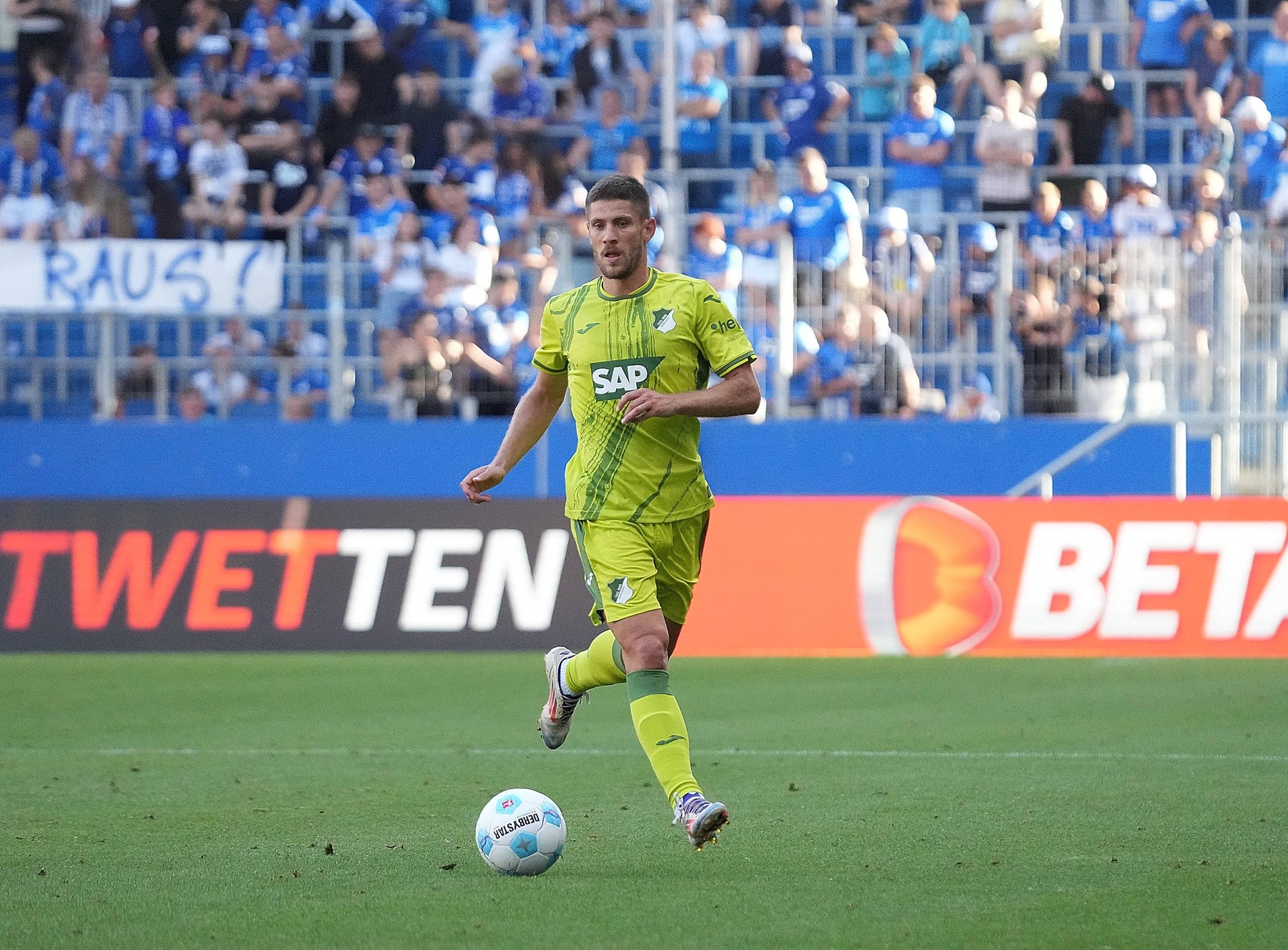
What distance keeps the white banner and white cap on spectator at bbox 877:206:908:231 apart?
4.93 metres

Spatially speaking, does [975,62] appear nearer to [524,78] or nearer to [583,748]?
[524,78]

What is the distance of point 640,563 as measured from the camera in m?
6.01

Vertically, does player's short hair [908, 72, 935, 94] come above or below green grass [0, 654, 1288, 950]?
above

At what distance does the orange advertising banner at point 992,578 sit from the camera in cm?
1336

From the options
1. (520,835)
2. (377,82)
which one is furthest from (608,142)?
(520,835)

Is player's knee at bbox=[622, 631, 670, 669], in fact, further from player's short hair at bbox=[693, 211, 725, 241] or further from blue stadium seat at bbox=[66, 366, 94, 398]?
blue stadium seat at bbox=[66, 366, 94, 398]

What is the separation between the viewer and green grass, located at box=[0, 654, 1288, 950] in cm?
489

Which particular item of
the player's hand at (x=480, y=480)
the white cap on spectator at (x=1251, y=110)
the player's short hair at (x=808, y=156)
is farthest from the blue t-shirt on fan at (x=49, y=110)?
the player's hand at (x=480, y=480)

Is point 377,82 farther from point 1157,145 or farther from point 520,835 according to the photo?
point 520,835

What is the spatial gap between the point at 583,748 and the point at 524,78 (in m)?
10.5

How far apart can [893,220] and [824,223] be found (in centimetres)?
58

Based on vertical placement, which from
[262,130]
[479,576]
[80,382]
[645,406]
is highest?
[262,130]

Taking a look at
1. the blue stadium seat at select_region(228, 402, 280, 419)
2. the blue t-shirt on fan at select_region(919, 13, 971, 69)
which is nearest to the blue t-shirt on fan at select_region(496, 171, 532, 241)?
the blue stadium seat at select_region(228, 402, 280, 419)

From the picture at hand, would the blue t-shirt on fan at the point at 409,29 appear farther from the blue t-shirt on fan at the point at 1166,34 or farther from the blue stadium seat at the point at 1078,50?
the blue t-shirt on fan at the point at 1166,34
